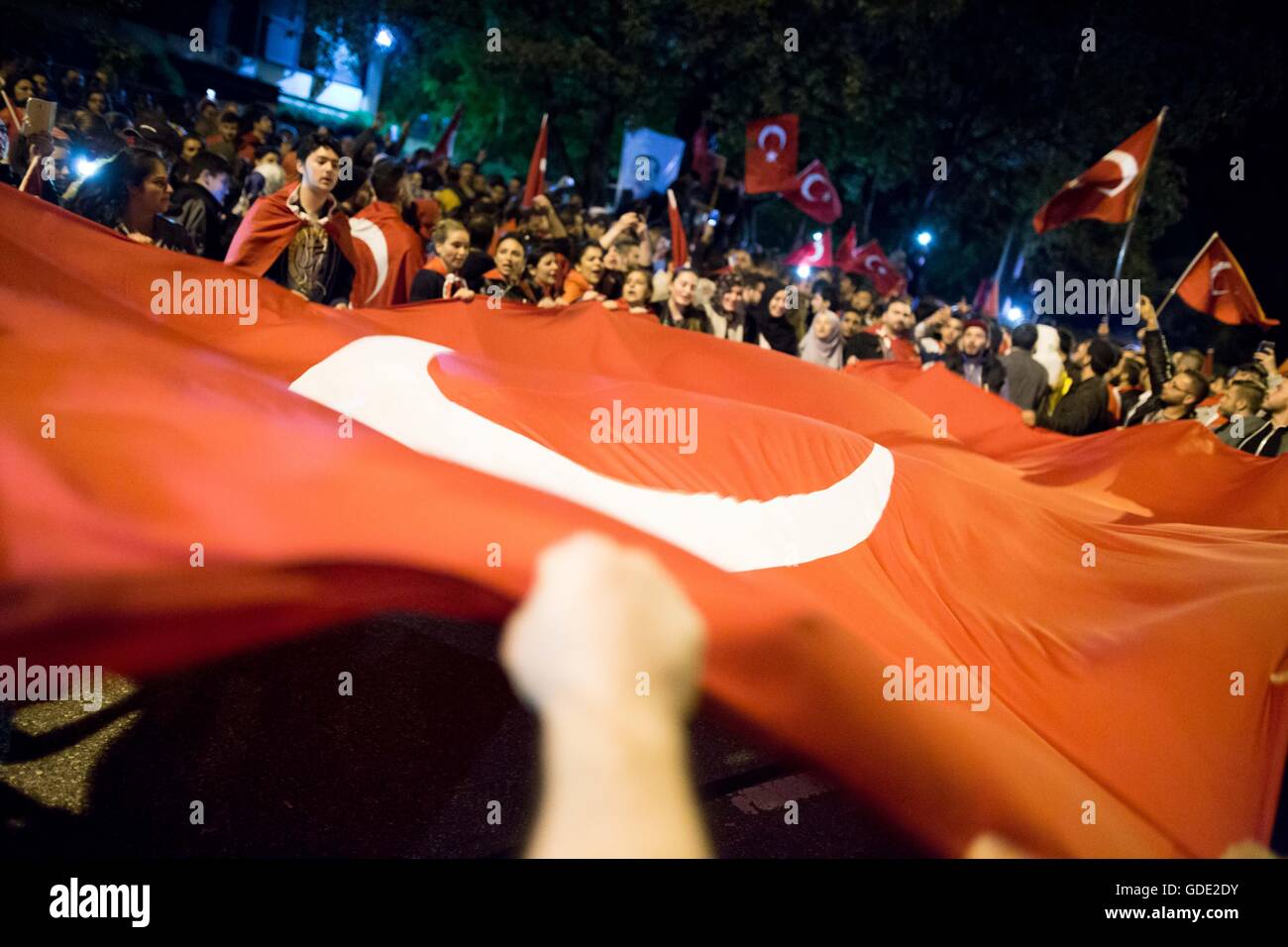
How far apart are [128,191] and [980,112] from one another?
21090 millimetres

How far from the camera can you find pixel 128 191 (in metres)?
5.13

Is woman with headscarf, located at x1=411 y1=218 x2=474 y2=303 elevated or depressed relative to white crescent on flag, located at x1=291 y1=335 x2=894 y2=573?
elevated

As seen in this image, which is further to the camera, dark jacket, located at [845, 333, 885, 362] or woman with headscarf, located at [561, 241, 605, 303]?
dark jacket, located at [845, 333, 885, 362]

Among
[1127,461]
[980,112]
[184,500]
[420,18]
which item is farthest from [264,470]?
[980,112]

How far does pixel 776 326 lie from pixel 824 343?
460 millimetres

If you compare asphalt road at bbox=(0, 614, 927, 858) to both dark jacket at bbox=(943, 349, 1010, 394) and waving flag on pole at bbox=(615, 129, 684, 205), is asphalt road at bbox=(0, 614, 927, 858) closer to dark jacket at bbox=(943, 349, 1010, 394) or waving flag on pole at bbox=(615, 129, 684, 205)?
dark jacket at bbox=(943, 349, 1010, 394)

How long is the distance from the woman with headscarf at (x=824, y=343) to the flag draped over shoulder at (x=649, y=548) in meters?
3.77

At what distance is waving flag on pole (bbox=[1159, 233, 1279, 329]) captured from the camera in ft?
33.0

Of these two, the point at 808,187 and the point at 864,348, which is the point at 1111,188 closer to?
the point at 864,348

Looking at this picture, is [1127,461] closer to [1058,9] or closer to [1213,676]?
[1213,676]

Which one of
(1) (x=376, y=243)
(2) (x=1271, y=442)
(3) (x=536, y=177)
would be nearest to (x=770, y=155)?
(3) (x=536, y=177)

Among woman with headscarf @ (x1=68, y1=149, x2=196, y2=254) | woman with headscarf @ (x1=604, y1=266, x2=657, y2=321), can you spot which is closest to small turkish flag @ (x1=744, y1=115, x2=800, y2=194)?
woman with headscarf @ (x1=604, y1=266, x2=657, y2=321)

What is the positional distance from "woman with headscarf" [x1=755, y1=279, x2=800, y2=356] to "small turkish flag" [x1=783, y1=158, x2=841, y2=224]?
23.3 feet

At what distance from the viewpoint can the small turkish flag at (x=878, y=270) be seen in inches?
689
